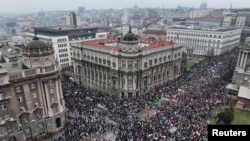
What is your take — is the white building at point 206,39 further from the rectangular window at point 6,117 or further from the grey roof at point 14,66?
A: the rectangular window at point 6,117

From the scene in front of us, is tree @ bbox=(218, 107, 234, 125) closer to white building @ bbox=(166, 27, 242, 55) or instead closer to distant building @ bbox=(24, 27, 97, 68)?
distant building @ bbox=(24, 27, 97, 68)

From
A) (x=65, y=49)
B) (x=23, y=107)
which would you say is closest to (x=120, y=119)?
(x=23, y=107)

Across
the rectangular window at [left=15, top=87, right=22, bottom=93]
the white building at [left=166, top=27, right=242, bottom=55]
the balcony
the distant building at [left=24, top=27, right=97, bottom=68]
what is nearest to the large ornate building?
the distant building at [left=24, top=27, right=97, bottom=68]

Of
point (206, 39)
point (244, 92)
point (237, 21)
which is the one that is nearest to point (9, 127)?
point (244, 92)

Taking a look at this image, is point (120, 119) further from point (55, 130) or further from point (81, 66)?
point (81, 66)

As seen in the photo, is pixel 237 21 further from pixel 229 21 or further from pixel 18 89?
pixel 18 89

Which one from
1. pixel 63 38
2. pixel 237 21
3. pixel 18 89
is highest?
pixel 237 21
